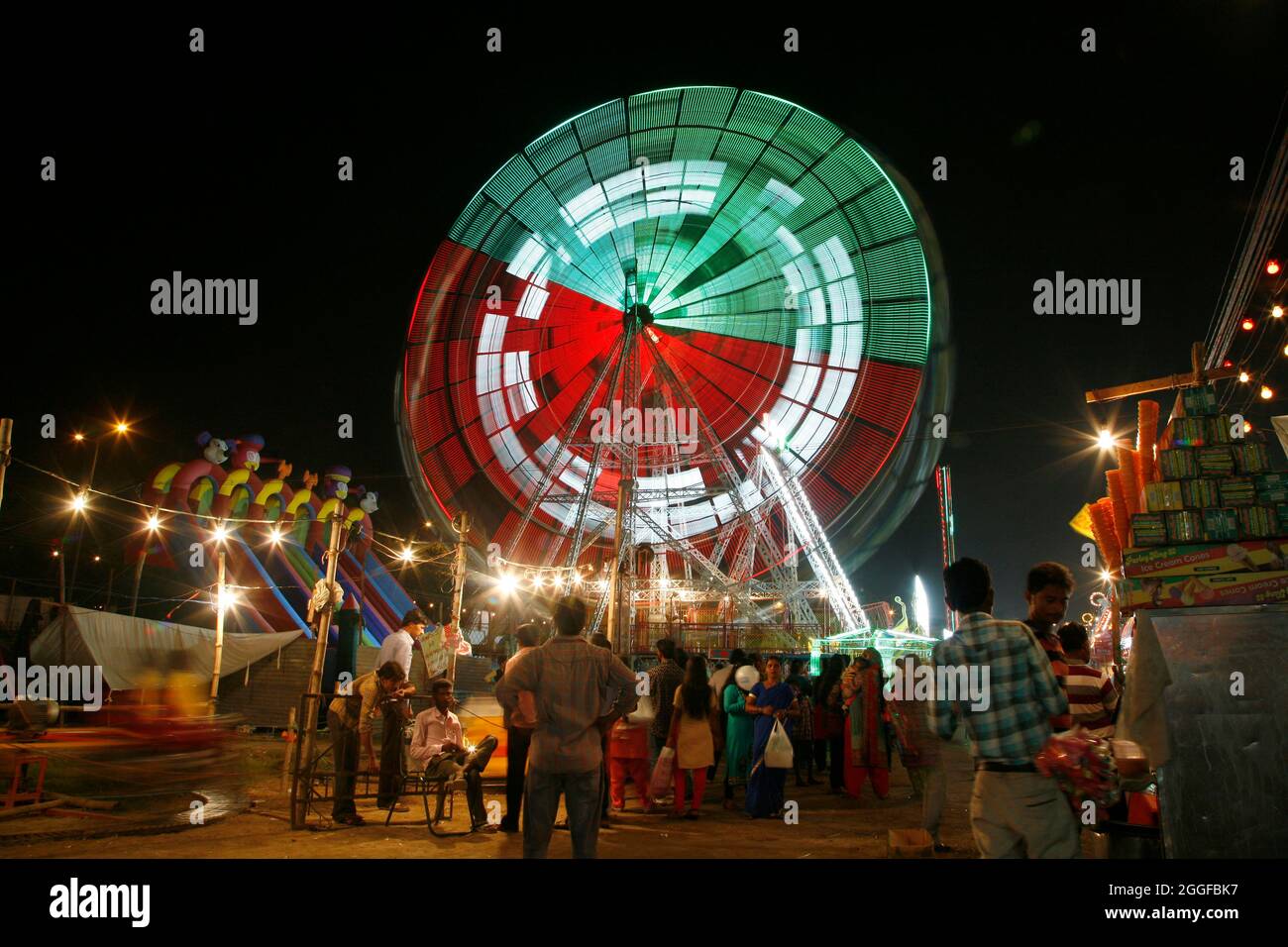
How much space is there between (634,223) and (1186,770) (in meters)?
17.1

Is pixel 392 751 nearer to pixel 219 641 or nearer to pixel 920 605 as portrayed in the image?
pixel 219 641

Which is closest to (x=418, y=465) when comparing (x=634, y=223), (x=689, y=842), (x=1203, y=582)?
(x=634, y=223)

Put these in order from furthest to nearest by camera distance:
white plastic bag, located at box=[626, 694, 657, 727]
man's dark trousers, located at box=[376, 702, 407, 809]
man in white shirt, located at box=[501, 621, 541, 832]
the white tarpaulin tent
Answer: the white tarpaulin tent, white plastic bag, located at box=[626, 694, 657, 727], man's dark trousers, located at box=[376, 702, 407, 809], man in white shirt, located at box=[501, 621, 541, 832]

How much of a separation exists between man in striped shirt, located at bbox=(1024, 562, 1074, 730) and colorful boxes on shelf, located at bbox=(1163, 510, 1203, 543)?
4.12 feet

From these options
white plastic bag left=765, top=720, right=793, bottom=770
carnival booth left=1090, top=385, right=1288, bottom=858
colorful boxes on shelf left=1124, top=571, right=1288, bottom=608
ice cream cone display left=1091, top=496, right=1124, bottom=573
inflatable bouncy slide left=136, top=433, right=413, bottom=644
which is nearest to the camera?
carnival booth left=1090, top=385, right=1288, bottom=858

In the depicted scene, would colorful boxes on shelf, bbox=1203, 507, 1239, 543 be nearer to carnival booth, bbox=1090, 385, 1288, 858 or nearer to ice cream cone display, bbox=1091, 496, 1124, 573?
carnival booth, bbox=1090, 385, 1288, 858

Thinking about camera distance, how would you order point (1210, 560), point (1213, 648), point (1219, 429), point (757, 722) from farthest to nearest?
point (757, 722) → point (1219, 429) → point (1210, 560) → point (1213, 648)

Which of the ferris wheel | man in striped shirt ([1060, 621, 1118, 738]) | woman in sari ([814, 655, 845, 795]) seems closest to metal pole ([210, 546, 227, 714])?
the ferris wheel

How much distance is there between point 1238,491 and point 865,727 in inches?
180

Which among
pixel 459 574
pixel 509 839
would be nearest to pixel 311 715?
pixel 509 839

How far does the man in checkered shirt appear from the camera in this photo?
9.40ft

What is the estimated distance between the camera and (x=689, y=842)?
6.29 m

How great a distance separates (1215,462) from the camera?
5051mm
